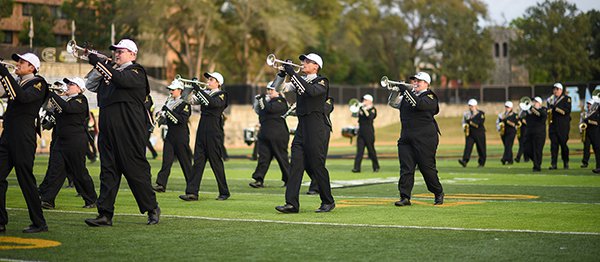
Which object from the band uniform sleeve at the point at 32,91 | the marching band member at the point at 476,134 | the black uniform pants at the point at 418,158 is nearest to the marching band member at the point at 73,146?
the band uniform sleeve at the point at 32,91

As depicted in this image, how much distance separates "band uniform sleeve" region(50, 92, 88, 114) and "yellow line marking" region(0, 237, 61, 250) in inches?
129

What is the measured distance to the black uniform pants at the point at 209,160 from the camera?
15734 millimetres

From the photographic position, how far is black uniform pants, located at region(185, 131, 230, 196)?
51.6 feet

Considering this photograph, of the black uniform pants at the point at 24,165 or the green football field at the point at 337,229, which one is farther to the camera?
the black uniform pants at the point at 24,165

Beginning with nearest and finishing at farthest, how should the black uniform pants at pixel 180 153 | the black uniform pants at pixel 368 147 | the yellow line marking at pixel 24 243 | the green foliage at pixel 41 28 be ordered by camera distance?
the yellow line marking at pixel 24 243 < the black uniform pants at pixel 180 153 < the black uniform pants at pixel 368 147 < the green foliage at pixel 41 28

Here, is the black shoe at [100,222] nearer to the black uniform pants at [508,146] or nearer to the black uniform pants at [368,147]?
the black uniform pants at [368,147]

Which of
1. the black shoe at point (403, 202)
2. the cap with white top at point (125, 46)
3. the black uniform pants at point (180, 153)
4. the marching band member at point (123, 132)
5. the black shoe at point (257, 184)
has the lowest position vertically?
the black shoe at point (257, 184)

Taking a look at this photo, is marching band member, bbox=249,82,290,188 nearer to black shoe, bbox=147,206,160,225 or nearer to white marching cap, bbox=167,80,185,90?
white marching cap, bbox=167,80,185,90

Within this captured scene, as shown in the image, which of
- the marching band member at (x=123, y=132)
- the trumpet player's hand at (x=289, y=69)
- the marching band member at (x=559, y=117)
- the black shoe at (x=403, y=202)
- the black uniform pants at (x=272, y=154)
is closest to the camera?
the marching band member at (x=123, y=132)

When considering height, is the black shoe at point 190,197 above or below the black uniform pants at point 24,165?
below

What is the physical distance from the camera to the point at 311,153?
1324 centimetres

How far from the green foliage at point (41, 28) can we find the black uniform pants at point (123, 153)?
48871 millimetres

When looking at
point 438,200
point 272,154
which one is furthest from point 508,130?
point 438,200

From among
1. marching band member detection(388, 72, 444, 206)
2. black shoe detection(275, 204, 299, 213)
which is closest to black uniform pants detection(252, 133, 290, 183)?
marching band member detection(388, 72, 444, 206)
